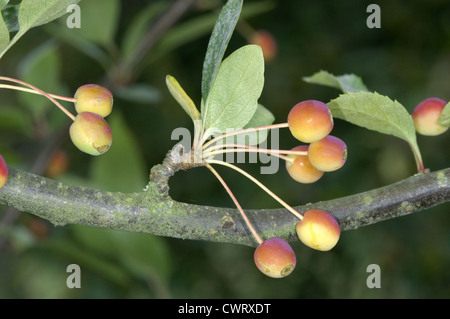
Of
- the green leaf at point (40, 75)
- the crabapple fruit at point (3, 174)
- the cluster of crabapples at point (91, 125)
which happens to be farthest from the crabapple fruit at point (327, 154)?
the green leaf at point (40, 75)

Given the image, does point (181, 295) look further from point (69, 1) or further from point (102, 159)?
point (69, 1)

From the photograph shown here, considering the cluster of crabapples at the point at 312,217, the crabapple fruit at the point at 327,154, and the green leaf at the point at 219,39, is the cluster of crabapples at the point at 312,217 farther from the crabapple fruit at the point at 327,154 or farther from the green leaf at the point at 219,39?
the green leaf at the point at 219,39

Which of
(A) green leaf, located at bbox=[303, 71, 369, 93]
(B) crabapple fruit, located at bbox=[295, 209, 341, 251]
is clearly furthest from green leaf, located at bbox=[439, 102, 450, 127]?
(B) crabapple fruit, located at bbox=[295, 209, 341, 251]

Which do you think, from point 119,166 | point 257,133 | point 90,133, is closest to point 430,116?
point 257,133

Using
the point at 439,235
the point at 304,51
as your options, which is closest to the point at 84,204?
the point at 439,235

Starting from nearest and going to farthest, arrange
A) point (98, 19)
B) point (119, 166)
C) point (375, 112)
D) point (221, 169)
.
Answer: point (375, 112) → point (119, 166) → point (98, 19) → point (221, 169)

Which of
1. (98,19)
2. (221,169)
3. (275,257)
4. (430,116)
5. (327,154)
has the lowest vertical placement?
(275,257)

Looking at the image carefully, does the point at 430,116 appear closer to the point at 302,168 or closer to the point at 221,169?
the point at 302,168
